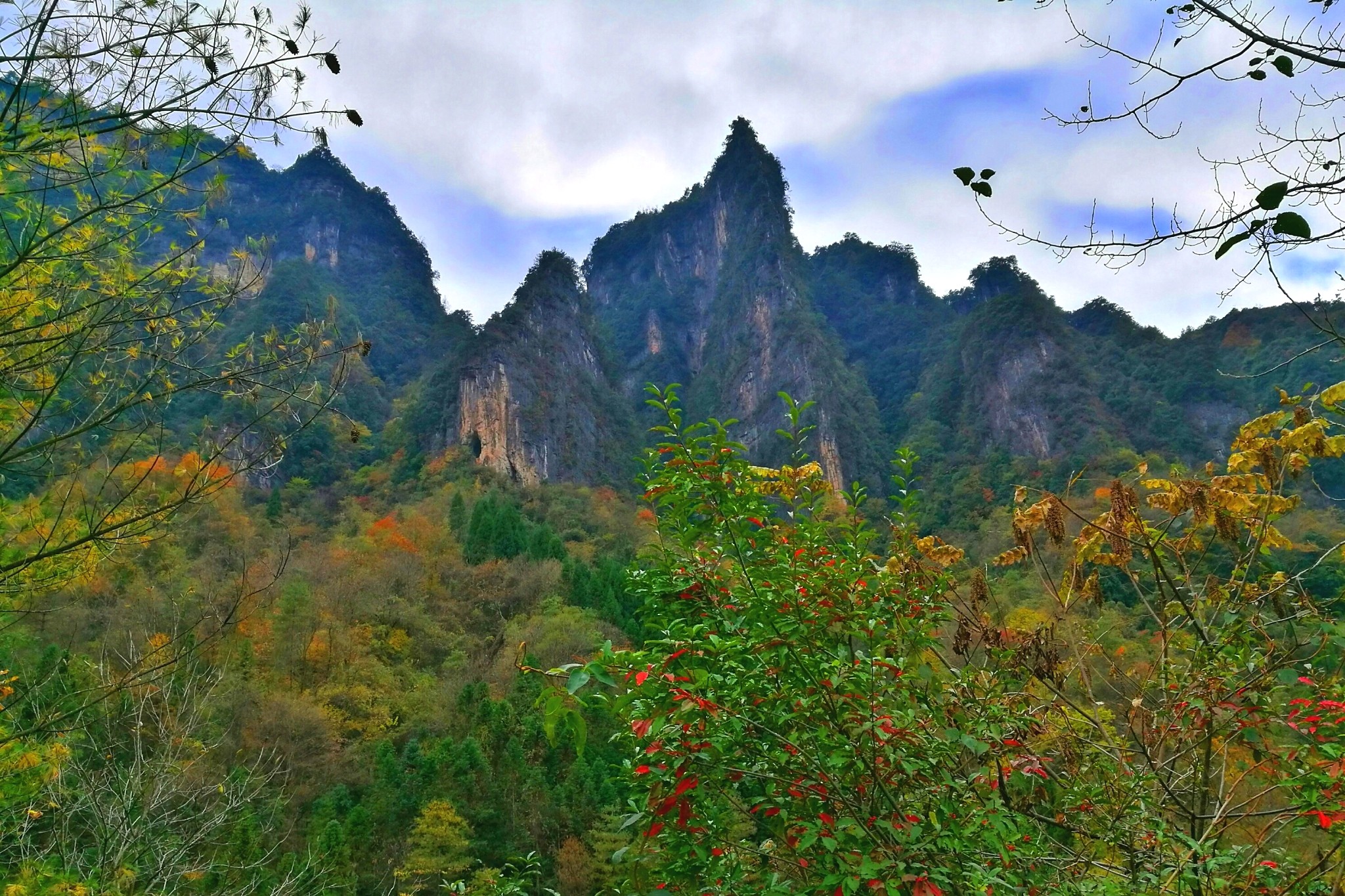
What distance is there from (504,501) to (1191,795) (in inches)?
1429

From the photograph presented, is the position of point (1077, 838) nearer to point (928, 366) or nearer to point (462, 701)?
point (462, 701)

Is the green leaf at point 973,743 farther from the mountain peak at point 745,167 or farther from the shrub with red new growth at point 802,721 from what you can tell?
the mountain peak at point 745,167

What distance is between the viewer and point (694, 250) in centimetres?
9381

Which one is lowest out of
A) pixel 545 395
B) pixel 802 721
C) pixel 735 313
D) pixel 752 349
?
pixel 802 721

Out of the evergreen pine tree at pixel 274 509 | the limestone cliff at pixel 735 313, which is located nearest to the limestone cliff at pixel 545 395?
the limestone cliff at pixel 735 313

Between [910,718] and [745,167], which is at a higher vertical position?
[745,167]

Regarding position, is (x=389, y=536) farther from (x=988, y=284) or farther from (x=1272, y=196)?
(x=988, y=284)

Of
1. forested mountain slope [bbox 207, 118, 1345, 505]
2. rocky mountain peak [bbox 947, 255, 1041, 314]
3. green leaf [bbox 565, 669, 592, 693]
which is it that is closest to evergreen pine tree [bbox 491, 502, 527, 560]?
forested mountain slope [bbox 207, 118, 1345, 505]

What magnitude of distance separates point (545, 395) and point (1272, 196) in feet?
179

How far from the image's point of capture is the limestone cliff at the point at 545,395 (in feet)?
159

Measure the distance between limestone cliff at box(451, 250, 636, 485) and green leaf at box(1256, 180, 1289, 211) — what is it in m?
47.0

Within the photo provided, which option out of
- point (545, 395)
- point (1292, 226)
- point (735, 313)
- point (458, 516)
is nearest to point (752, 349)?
point (735, 313)

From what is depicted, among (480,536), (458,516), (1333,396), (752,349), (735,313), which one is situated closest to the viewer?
(1333,396)

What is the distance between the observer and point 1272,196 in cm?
108
